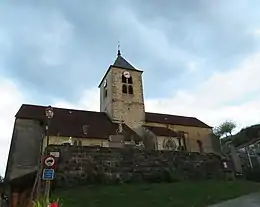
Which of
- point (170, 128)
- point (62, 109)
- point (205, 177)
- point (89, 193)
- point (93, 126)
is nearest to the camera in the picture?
point (89, 193)

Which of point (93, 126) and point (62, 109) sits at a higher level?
point (62, 109)

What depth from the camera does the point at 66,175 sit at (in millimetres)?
15938

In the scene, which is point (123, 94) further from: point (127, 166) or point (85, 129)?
point (127, 166)

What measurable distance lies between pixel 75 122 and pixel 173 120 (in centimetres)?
1255

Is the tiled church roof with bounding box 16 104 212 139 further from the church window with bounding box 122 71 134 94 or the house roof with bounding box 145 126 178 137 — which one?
the church window with bounding box 122 71 134 94

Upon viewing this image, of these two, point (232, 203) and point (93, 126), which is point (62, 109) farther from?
point (232, 203)

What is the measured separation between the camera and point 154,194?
1405 cm

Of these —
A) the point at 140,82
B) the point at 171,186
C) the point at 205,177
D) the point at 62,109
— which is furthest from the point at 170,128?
the point at 171,186

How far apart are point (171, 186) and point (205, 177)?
157 inches

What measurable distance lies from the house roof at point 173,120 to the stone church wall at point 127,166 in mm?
17018

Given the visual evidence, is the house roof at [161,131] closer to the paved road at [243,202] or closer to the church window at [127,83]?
the church window at [127,83]

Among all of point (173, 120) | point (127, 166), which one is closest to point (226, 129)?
point (173, 120)

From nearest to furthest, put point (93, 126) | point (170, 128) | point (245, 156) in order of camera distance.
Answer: point (245, 156)
point (93, 126)
point (170, 128)

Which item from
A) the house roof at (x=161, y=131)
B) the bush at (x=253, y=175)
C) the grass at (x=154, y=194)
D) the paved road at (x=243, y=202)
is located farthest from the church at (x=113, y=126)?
the paved road at (x=243, y=202)
